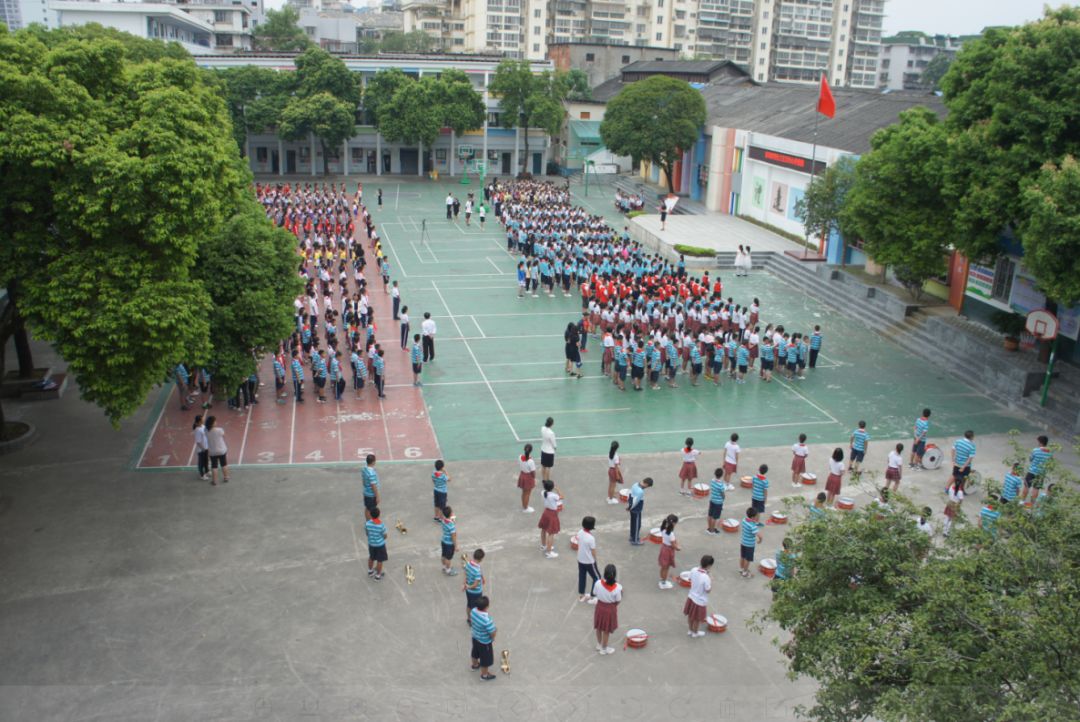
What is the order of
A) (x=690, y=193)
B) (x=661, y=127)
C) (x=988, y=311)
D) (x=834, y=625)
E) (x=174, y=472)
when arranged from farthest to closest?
1. (x=690, y=193)
2. (x=661, y=127)
3. (x=988, y=311)
4. (x=174, y=472)
5. (x=834, y=625)

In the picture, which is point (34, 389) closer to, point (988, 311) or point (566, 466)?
point (566, 466)

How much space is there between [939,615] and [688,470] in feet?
27.5

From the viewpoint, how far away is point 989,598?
18.7 feet

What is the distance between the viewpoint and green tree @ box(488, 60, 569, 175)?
50625mm

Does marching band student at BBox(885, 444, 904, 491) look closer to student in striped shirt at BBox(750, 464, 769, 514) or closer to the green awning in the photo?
student in striped shirt at BBox(750, 464, 769, 514)

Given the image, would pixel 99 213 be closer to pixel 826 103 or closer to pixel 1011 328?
pixel 1011 328

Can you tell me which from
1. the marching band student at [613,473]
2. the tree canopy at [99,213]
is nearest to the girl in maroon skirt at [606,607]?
the marching band student at [613,473]

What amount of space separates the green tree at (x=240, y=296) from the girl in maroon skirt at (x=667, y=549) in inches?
293

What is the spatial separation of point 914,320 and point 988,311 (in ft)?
5.83

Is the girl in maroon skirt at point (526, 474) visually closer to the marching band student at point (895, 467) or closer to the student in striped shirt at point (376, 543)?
the student in striped shirt at point (376, 543)

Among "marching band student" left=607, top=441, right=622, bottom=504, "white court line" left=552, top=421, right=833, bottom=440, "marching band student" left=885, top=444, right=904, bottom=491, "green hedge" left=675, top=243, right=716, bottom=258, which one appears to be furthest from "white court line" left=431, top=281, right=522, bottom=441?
"green hedge" left=675, top=243, right=716, bottom=258

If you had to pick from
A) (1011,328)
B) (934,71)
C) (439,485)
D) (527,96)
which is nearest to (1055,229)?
(1011,328)

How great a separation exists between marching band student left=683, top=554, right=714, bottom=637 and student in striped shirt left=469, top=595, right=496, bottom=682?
7.97 ft

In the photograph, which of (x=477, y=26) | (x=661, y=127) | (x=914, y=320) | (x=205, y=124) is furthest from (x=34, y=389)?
(x=477, y=26)
